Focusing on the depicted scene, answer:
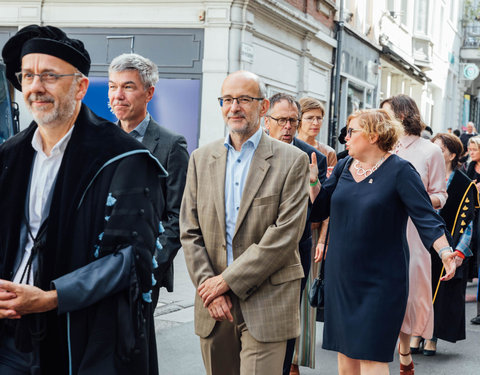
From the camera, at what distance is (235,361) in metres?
3.88

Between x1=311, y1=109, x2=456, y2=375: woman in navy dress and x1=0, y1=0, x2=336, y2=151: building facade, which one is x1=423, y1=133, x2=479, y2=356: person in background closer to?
x1=311, y1=109, x2=456, y2=375: woman in navy dress

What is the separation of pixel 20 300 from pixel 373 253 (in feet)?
8.09

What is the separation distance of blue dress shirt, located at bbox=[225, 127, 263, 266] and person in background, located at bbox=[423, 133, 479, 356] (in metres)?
3.26

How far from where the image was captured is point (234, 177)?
12.9 feet

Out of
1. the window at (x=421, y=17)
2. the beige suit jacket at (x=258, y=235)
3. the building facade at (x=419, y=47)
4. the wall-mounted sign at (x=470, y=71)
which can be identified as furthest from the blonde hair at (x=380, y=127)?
the wall-mounted sign at (x=470, y=71)

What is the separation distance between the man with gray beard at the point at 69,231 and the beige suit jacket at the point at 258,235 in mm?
940

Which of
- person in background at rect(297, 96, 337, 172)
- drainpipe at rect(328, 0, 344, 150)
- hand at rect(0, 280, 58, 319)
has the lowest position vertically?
hand at rect(0, 280, 58, 319)

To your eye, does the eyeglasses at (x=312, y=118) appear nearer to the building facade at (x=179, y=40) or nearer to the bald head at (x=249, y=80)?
the bald head at (x=249, y=80)

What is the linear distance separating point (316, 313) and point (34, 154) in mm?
3624

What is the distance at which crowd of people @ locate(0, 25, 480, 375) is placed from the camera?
2.67 m

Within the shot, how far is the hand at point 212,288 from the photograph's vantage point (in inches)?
146

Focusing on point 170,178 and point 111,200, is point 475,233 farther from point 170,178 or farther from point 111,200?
point 111,200

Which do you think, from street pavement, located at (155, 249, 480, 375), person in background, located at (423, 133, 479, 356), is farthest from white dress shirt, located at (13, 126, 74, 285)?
person in background, located at (423, 133, 479, 356)

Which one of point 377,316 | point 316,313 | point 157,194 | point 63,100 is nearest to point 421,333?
point 316,313
